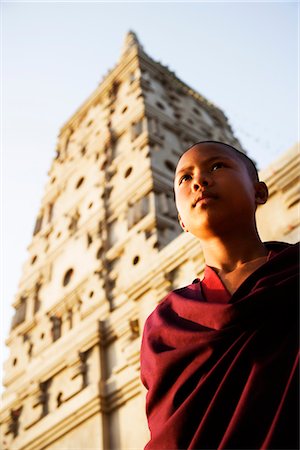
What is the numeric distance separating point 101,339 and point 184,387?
6765mm

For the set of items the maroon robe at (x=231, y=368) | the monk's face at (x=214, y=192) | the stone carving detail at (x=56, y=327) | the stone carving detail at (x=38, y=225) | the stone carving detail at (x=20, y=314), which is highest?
the stone carving detail at (x=38, y=225)

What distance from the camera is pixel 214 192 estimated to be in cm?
217

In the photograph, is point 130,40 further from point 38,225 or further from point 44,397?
point 44,397

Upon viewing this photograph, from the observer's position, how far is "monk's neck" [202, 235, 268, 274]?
223 centimetres

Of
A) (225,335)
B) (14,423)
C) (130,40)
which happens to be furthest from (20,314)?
(130,40)

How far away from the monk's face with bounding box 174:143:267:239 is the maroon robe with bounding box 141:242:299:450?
277 mm

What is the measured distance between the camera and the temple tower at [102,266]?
718 cm

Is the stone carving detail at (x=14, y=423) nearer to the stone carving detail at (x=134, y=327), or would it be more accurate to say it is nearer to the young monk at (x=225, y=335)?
→ the stone carving detail at (x=134, y=327)

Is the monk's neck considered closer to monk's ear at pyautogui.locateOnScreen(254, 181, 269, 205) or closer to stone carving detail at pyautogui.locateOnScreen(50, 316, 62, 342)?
monk's ear at pyautogui.locateOnScreen(254, 181, 269, 205)

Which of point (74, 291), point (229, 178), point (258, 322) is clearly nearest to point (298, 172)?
point (229, 178)

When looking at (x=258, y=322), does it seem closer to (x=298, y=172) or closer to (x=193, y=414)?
(x=193, y=414)

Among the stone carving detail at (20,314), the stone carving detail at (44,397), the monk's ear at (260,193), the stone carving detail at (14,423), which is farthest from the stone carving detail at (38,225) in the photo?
the monk's ear at (260,193)

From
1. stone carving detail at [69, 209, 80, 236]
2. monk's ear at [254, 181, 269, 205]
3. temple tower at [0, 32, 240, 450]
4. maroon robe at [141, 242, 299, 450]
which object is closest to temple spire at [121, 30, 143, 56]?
temple tower at [0, 32, 240, 450]

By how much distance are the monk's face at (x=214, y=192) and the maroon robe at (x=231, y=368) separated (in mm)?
277
